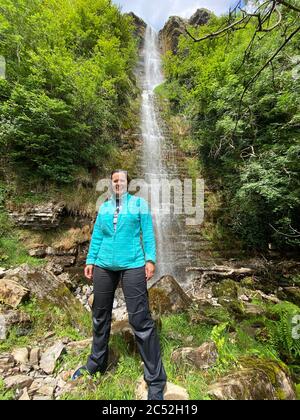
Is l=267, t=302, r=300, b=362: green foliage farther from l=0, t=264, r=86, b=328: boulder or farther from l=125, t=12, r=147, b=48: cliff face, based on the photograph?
l=125, t=12, r=147, b=48: cliff face

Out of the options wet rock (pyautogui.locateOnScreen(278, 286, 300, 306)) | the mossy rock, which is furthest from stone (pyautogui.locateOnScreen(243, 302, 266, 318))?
wet rock (pyautogui.locateOnScreen(278, 286, 300, 306))

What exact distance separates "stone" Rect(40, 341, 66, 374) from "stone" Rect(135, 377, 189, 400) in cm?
95

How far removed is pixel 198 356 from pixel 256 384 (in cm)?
63

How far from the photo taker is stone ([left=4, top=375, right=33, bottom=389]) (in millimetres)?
1969

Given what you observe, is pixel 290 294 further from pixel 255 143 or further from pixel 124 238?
pixel 124 238

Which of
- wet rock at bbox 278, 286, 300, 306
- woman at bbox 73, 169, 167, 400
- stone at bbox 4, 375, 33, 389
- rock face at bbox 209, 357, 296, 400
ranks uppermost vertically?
woman at bbox 73, 169, 167, 400

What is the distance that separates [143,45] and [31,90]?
24.7 m

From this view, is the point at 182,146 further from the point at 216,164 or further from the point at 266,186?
the point at 266,186

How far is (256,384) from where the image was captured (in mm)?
1803

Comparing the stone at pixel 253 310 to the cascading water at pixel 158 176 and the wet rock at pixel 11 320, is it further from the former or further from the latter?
the wet rock at pixel 11 320

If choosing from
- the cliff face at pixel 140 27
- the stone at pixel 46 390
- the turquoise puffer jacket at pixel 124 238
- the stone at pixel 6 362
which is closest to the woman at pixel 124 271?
the turquoise puffer jacket at pixel 124 238

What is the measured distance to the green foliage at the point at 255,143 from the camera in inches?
234

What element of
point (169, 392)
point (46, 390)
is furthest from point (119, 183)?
point (46, 390)

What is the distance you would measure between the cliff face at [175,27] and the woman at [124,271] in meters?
26.3
